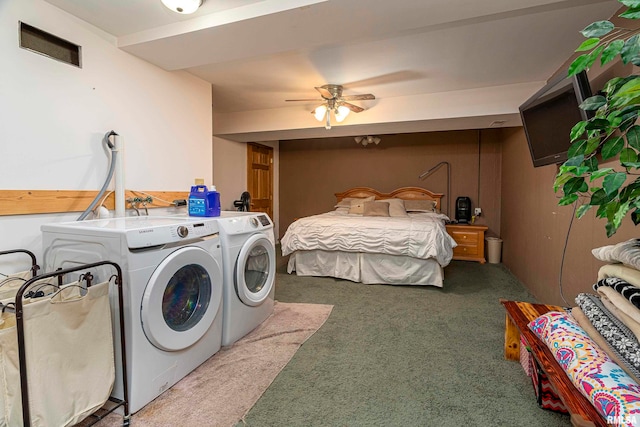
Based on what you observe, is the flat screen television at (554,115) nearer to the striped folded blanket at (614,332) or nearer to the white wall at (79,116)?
the striped folded blanket at (614,332)

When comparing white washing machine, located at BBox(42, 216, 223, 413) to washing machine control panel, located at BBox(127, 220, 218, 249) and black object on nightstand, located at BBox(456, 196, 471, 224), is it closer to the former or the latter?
washing machine control panel, located at BBox(127, 220, 218, 249)

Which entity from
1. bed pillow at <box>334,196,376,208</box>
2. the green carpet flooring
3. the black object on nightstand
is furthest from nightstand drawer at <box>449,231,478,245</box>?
the green carpet flooring

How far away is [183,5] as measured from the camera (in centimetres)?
173

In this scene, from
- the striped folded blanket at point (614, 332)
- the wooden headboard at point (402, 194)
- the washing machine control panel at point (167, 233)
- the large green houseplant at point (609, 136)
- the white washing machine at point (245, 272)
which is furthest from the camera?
the wooden headboard at point (402, 194)

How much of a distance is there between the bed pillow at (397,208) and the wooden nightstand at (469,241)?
0.77m

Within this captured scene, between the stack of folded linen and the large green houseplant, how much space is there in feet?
1.24

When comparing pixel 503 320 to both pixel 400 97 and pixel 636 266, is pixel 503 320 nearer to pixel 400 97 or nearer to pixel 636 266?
pixel 636 266

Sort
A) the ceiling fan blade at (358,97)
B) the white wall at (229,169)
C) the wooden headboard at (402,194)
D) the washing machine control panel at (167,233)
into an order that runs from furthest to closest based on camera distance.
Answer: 1. the wooden headboard at (402,194)
2. the white wall at (229,169)
3. the ceiling fan blade at (358,97)
4. the washing machine control panel at (167,233)

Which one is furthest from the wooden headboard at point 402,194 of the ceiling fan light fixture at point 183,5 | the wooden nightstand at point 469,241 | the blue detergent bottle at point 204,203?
the ceiling fan light fixture at point 183,5

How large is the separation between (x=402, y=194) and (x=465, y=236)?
1.23m

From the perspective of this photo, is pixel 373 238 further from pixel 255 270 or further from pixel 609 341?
pixel 609 341

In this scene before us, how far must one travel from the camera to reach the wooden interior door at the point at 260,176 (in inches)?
209

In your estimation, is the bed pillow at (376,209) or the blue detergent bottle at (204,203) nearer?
the blue detergent bottle at (204,203)

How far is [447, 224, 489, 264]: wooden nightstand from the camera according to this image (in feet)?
15.1
